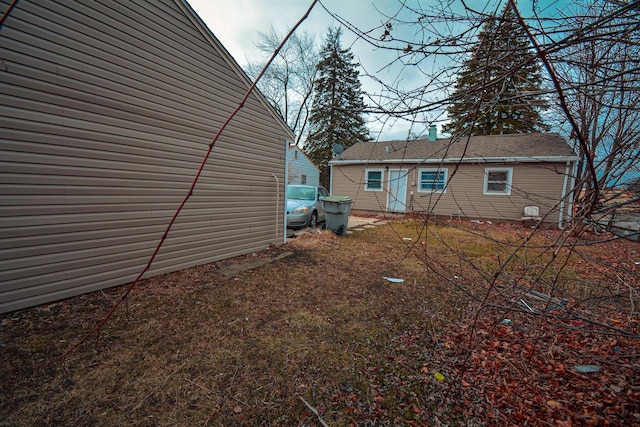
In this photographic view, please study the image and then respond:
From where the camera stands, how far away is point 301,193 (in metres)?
8.63

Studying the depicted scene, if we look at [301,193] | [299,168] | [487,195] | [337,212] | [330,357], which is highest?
[299,168]

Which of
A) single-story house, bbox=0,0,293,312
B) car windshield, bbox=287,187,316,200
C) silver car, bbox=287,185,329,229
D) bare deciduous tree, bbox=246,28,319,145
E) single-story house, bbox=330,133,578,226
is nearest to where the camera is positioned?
single-story house, bbox=0,0,293,312

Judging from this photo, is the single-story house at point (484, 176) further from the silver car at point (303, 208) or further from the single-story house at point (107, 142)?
the single-story house at point (107, 142)

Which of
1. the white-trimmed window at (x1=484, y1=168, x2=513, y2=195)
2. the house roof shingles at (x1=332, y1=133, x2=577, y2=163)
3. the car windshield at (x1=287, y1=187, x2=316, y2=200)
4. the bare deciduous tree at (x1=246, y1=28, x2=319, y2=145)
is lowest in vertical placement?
the car windshield at (x1=287, y1=187, x2=316, y2=200)

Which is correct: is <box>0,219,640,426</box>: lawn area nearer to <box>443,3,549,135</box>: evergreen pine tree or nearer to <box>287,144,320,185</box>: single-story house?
<box>443,3,549,135</box>: evergreen pine tree

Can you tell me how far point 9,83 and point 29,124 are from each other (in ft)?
1.28

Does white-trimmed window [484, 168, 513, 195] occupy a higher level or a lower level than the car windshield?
higher

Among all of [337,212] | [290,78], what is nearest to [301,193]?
[337,212]

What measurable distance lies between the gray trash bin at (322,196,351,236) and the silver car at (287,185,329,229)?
0.79m

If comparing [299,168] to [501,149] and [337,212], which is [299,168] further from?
[501,149]

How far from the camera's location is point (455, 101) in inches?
64.7

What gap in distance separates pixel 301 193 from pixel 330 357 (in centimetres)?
660

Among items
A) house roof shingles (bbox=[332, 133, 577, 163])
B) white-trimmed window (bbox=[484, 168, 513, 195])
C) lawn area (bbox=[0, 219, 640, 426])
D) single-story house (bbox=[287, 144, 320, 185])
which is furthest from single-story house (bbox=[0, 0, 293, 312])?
single-story house (bbox=[287, 144, 320, 185])

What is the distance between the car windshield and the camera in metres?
8.55
